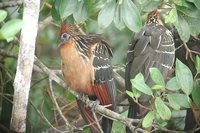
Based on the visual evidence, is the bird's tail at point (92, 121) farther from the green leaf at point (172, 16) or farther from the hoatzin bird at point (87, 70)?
the green leaf at point (172, 16)

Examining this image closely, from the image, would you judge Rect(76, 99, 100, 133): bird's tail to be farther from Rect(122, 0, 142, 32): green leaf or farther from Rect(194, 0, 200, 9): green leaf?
Rect(194, 0, 200, 9): green leaf

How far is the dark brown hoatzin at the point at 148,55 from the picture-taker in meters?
4.02

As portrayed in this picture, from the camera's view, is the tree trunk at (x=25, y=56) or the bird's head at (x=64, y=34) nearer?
the tree trunk at (x=25, y=56)

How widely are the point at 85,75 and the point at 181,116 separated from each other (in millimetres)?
1285

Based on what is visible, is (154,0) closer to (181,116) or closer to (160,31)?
(160,31)

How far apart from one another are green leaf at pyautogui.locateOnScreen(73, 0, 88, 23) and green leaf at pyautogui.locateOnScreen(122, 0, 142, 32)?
1.10 feet

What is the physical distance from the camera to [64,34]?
4.00m

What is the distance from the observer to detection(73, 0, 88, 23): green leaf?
137 inches

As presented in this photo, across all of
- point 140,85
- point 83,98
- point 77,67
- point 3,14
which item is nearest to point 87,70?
point 77,67

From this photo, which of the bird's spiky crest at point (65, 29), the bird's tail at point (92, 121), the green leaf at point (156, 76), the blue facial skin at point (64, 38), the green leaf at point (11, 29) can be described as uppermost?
the green leaf at point (11, 29)

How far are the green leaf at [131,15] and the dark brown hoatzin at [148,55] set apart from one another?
747mm

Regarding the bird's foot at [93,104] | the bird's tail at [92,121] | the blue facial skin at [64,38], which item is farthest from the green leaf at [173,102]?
the blue facial skin at [64,38]

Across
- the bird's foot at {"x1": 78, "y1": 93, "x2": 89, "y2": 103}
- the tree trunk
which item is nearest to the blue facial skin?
the bird's foot at {"x1": 78, "y1": 93, "x2": 89, "y2": 103}

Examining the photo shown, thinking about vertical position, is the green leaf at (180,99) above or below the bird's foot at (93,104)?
above
